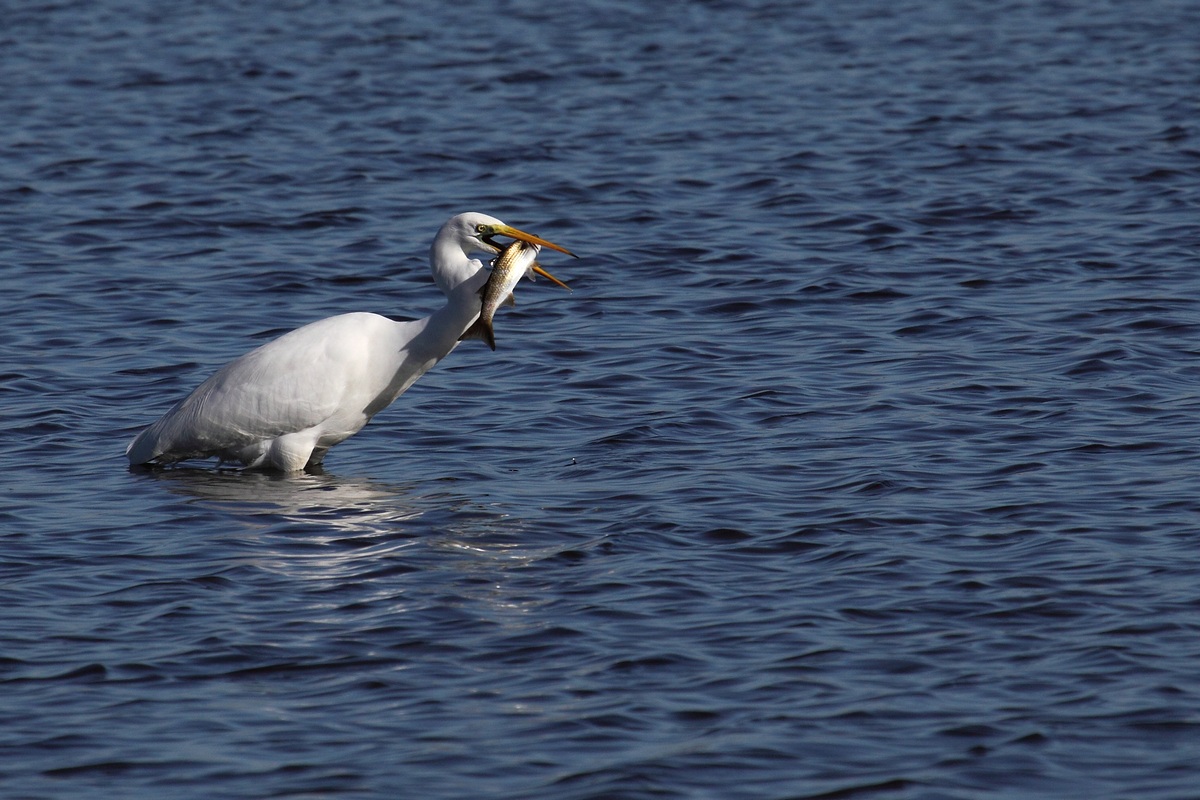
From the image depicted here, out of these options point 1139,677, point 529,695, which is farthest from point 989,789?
point 529,695

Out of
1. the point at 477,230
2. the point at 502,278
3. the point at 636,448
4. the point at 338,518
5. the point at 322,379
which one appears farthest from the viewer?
the point at 636,448

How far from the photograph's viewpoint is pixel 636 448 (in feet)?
36.5

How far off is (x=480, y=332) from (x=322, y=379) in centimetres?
101

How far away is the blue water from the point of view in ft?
23.4

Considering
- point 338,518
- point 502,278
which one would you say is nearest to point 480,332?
point 502,278

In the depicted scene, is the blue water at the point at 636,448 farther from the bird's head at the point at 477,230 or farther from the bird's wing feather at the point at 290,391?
the bird's head at the point at 477,230

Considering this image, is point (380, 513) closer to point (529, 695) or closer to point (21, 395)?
point (529, 695)

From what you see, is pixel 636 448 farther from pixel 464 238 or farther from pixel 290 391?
pixel 290 391

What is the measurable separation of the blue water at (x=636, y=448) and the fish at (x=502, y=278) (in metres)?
0.97

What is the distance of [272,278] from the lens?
1573cm

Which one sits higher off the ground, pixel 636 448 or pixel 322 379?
pixel 322 379

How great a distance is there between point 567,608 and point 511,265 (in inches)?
99.1

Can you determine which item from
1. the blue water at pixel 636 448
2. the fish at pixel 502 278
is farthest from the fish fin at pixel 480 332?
the blue water at pixel 636 448

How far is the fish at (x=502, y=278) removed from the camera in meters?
10.2
